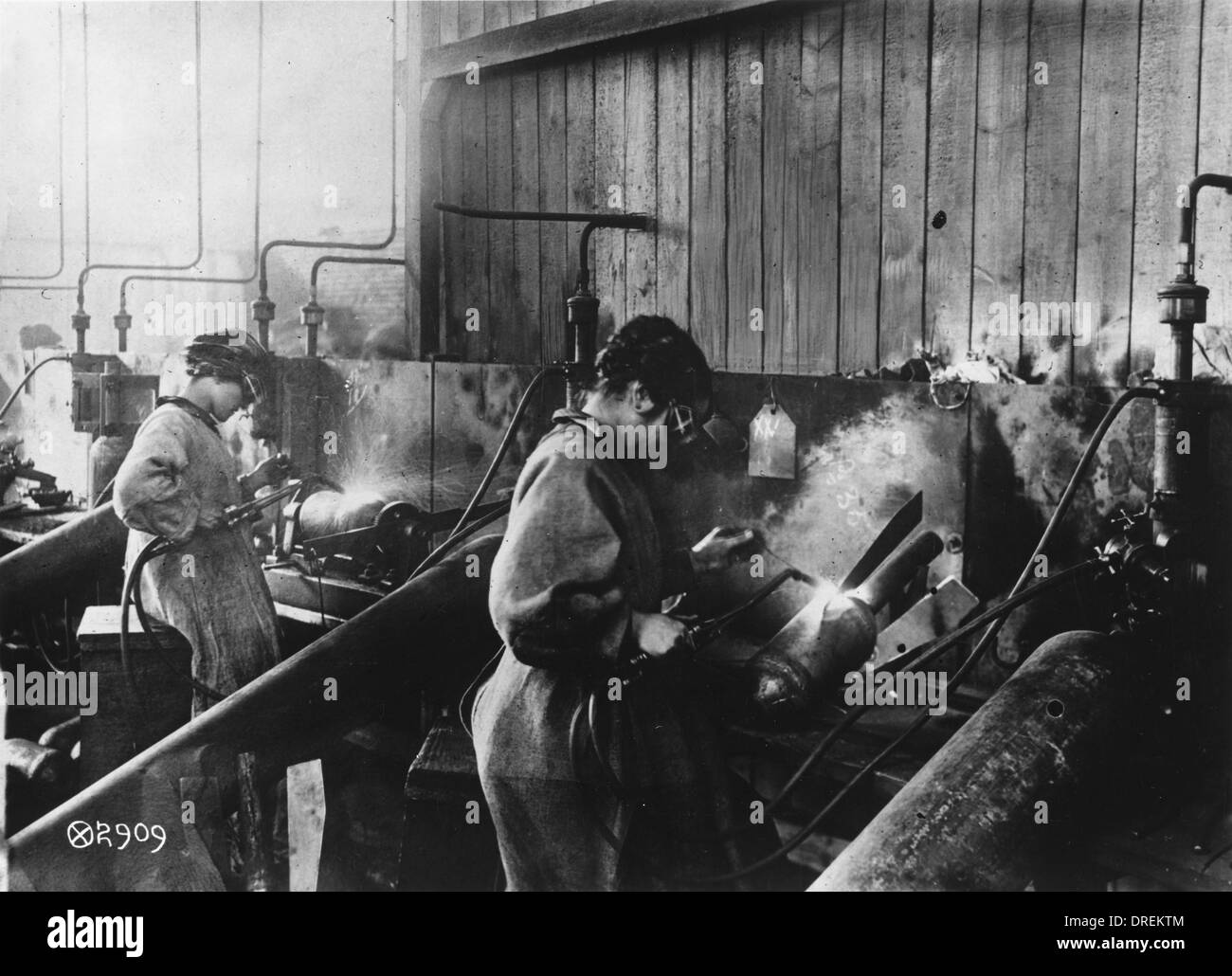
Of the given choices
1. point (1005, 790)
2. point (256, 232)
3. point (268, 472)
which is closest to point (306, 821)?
point (268, 472)

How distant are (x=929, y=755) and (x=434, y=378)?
186cm

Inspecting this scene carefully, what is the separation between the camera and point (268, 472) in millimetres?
3045

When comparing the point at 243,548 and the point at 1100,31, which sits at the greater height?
the point at 1100,31

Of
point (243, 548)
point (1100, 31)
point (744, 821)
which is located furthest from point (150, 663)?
point (1100, 31)

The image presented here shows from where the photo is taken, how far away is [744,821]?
2393 mm

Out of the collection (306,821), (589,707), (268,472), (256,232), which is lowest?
(306,821)

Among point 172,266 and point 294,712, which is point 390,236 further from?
point 294,712

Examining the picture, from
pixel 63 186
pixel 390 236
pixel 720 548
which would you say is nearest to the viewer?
pixel 720 548

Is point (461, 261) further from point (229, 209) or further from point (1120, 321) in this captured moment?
point (1120, 321)

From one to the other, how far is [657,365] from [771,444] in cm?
34

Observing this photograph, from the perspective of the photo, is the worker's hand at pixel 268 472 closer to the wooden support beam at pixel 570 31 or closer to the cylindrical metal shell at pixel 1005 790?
the wooden support beam at pixel 570 31

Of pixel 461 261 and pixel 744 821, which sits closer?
pixel 744 821

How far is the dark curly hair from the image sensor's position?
2.49 metres

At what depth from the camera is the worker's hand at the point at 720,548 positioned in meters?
2.59
